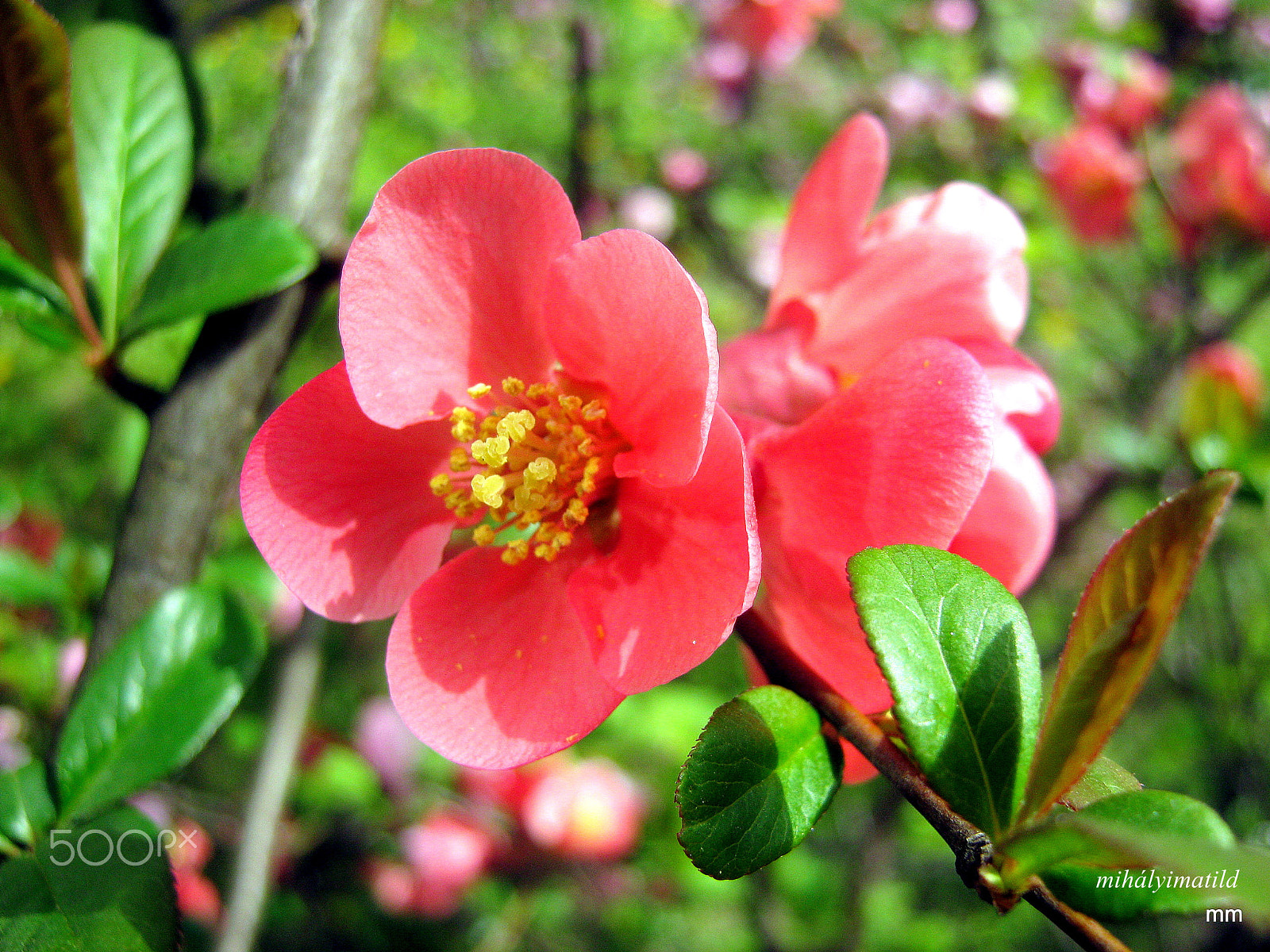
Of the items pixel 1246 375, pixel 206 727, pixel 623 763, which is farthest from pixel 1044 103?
pixel 206 727

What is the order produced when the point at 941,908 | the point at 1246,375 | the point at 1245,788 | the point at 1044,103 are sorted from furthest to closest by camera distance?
the point at 941,908 → the point at 1044,103 → the point at 1245,788 → the point at 1246,375

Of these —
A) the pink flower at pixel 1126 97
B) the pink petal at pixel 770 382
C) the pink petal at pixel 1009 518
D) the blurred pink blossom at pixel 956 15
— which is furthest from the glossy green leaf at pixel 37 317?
the blurred pink blossom at pixel 956 15

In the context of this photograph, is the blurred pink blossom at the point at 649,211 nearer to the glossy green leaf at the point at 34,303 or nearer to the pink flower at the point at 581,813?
the pink flower at the point at 581,813

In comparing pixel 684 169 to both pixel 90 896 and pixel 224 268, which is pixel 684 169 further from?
pixel 90 896

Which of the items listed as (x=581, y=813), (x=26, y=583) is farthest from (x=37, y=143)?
(x=581, y=813)

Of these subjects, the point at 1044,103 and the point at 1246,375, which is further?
the point at 1044,103

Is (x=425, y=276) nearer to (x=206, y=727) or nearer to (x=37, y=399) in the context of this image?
(x=206, y=727)

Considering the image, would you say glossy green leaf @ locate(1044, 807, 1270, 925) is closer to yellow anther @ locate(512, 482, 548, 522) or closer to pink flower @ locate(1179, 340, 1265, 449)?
yellow anther @ locate(512, 482, 548, 522)
